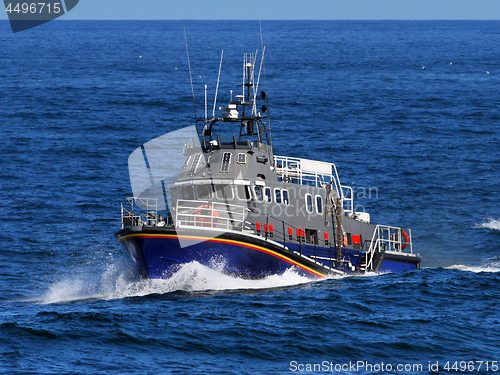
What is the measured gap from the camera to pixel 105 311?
20.8 meters

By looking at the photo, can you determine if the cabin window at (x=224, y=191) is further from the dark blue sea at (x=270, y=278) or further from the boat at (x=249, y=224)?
the dark blue sea at (x=270, y=278)

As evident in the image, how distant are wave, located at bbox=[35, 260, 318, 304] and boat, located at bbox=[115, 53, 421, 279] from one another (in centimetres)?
25

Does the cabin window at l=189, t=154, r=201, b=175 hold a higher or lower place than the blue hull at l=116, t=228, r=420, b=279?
higher

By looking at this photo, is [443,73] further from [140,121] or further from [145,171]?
[145,171]

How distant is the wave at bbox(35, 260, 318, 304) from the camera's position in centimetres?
2284

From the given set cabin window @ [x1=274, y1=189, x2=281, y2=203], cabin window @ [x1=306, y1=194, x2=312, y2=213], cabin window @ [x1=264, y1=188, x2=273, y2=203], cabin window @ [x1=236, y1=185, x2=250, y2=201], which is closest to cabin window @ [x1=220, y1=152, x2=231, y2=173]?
cabin window @ [x1=236, y1=185, x2=250, y2=201]

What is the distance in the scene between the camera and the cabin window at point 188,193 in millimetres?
25047

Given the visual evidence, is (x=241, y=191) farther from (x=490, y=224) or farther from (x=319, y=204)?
(x=490, y=224)

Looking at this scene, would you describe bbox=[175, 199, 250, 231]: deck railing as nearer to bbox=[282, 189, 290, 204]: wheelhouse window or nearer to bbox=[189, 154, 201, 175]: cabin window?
bbox=[189, 154, 201, 175]: cabin window

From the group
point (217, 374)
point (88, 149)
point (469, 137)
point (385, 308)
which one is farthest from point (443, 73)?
point (217, 374)

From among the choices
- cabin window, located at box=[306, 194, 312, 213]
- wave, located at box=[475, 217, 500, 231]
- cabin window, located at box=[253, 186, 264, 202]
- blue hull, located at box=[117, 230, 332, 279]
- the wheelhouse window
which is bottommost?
wave, located at box=[475, 217, 500, 231]

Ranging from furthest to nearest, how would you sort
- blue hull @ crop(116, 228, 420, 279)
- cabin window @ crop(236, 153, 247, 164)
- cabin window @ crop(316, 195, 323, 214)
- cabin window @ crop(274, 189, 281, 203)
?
1. cabin window @ crop(316, 195, 323, 214)
2. cabin window @ crop(274, 189, 281, 203)
3. cabin window @ crop(236, 153, 247, 164)
4. blue hull @ crop(116, 228, 420, 279)

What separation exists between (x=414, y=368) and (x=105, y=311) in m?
9.65

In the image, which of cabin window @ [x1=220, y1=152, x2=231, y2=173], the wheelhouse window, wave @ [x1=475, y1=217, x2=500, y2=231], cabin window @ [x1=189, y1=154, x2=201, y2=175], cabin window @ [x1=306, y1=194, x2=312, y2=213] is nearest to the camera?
cabin window @ [x1=220, y1=152, x2=231, y2=173]
